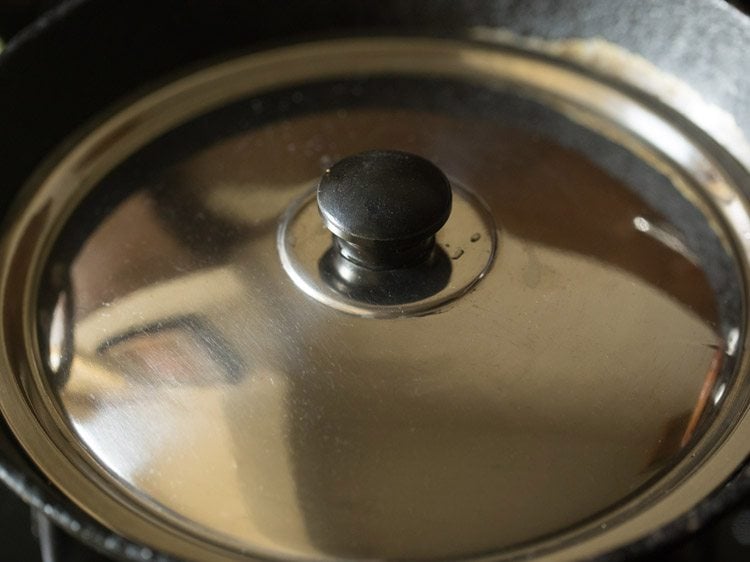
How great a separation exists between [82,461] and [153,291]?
152 millimetres

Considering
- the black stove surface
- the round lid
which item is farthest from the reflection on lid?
the black stove surface

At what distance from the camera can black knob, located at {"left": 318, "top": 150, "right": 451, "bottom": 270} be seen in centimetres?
71

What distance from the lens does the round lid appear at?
0.67 metres

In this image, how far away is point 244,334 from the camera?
74 centimetres

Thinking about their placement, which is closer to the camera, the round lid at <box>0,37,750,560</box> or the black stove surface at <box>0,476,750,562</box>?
the round lid at <box>0,37,750,560</box>

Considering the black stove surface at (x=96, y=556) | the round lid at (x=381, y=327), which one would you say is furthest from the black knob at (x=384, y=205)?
the black stove surface at (x=96, y=556)

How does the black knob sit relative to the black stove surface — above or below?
above

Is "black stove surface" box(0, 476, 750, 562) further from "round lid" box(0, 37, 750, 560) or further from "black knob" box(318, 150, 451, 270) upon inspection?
"black knob" box(318, 150, 451, 270)

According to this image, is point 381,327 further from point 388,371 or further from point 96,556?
point 96,556

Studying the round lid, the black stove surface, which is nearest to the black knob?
the round lid

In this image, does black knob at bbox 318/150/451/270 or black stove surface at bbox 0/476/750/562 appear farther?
black stove surface at bbox 0/476/750/562

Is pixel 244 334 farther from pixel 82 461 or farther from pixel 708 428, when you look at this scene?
pixel 708 428

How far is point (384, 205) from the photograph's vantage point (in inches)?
28.2

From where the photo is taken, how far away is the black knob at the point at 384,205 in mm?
710
